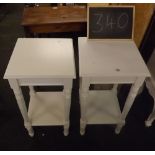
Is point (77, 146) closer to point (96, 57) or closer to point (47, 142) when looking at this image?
point (47, 142)

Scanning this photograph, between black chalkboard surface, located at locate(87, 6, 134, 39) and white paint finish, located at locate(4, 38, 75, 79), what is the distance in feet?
0.54

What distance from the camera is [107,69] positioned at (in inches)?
37.6

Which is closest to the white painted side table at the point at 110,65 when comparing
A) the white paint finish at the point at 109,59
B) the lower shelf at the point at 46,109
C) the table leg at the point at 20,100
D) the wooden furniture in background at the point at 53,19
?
the white paint finish at the point at 109,59

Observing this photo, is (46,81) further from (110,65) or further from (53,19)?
(53,19)

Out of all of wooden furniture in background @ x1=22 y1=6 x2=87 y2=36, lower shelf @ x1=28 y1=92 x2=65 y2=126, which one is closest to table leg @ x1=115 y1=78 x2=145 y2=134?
lower shelf @ x1=28 y1=92 x2=65 y2=126

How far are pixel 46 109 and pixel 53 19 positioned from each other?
0.87m

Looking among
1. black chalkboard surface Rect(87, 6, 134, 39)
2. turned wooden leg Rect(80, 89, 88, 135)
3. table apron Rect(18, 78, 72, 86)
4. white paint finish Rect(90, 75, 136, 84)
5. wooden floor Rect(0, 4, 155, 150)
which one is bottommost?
wooden floor Rect(0, 4, 155, 150)

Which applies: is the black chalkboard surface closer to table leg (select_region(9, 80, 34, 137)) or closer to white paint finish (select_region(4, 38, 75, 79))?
white paint finish (select_region(4, 38, 75, 79))

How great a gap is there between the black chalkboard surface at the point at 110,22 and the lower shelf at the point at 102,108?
51 centimetres

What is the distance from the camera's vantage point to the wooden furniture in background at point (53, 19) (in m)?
1.79

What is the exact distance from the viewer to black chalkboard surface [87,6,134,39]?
3.51 feet

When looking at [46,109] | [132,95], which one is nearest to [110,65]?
[132,95]

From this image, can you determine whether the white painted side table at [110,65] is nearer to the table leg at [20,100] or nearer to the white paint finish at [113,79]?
the white paint finish at [113,79]

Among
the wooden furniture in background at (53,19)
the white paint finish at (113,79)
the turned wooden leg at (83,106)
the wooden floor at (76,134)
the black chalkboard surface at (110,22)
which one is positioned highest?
the black chalkboard surface at (110,22)
